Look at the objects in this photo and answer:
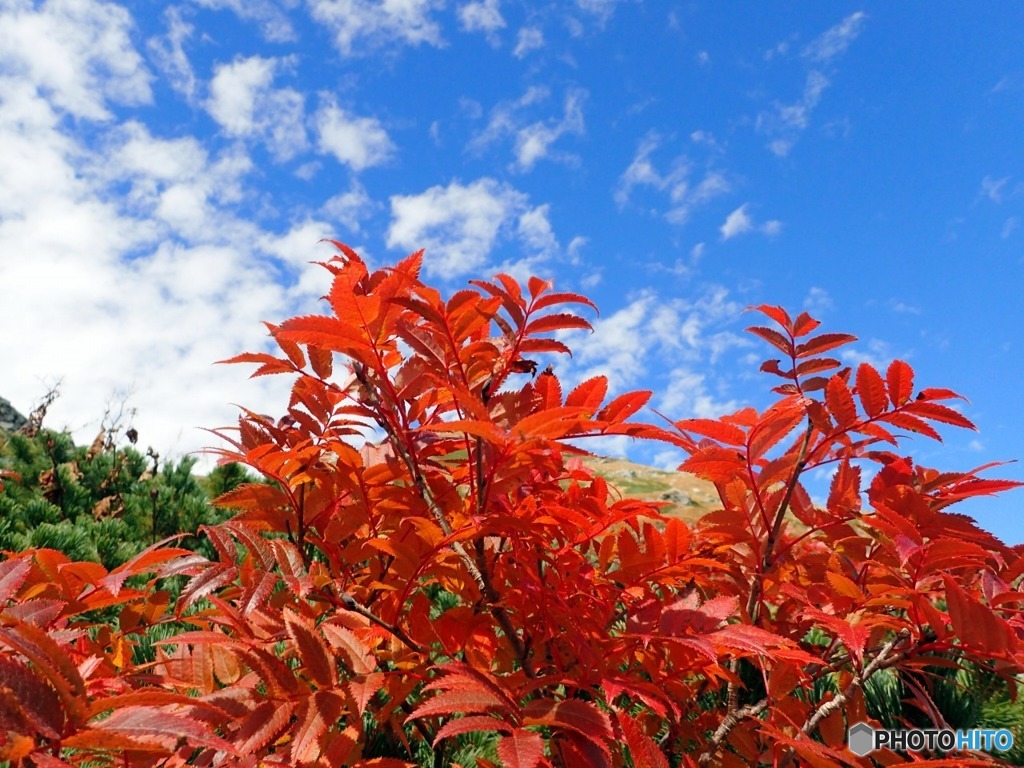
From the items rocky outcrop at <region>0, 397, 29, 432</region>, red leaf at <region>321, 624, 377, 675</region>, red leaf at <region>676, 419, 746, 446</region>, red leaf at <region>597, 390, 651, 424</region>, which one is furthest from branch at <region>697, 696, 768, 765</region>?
rocky outcrop at <region>0, 397, 29, 432</region>

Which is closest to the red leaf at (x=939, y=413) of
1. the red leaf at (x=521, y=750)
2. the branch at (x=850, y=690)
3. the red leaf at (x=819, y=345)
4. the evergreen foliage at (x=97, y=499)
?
the red leaf at (x=819, y=345)

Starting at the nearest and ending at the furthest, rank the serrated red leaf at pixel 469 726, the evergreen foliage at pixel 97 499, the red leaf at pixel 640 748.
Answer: the serrated red leaf at pixel 469 726, the red leaf at pixel 640 748, the evergreen foliage at pixel 97 499

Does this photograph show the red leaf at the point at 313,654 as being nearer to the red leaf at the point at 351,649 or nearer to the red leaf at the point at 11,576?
the red leaf at the point at 351,649

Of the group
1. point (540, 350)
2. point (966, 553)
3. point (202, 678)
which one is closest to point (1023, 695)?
point (966, 553)

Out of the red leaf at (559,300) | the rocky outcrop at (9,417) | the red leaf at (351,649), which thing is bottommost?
the red leaf at (351,649)

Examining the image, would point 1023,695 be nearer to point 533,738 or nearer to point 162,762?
point 533,738

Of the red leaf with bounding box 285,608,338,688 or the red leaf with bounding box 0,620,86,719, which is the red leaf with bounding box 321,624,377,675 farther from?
the red leaf with bounding box 0,620,86,719

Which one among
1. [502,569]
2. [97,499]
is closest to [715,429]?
[502,569]

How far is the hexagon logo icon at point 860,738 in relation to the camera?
1.16 m

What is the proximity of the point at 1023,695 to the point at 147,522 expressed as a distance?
4.00m

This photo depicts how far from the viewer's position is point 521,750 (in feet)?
2.47

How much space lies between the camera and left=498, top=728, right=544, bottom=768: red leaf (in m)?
0.73

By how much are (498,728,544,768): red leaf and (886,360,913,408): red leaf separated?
0.78m

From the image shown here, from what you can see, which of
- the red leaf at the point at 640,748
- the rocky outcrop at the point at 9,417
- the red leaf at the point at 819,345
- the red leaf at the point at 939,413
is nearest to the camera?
the red leaf at the point at 640,748
